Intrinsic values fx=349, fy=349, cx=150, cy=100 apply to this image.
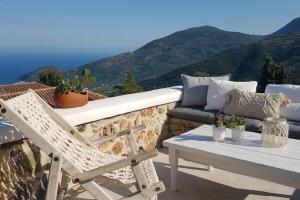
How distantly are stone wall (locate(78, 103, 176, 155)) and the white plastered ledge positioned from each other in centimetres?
7

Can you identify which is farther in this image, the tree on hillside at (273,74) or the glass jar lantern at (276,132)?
the tree on hillside at (273,74)

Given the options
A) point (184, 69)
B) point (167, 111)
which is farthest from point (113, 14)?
point (167, 111)

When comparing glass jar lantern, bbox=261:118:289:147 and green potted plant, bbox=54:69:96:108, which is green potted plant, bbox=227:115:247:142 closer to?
glass jar lantern, bbox=261:118:289:147

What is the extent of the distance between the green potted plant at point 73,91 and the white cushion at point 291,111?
207cm

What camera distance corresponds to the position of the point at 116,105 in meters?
3.51

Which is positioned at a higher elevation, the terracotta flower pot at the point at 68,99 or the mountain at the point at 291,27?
the mountain at the point at 291,27

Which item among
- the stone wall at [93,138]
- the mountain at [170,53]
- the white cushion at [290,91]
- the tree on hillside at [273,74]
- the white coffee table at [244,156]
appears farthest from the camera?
the mountain at [170,53]

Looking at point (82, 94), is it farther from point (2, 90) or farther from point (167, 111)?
point (2, 90)

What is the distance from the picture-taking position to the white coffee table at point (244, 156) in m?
2.39

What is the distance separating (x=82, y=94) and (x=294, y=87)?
2.37 metres

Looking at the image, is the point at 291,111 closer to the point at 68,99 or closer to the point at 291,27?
the point at 68,99

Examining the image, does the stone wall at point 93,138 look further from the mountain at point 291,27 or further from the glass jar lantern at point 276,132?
the mountain at point 291,27

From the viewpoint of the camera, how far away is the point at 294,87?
3.97 m

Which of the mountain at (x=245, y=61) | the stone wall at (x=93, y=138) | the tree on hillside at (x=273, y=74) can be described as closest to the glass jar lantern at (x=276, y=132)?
the stone wall at (x=93, y=138)
